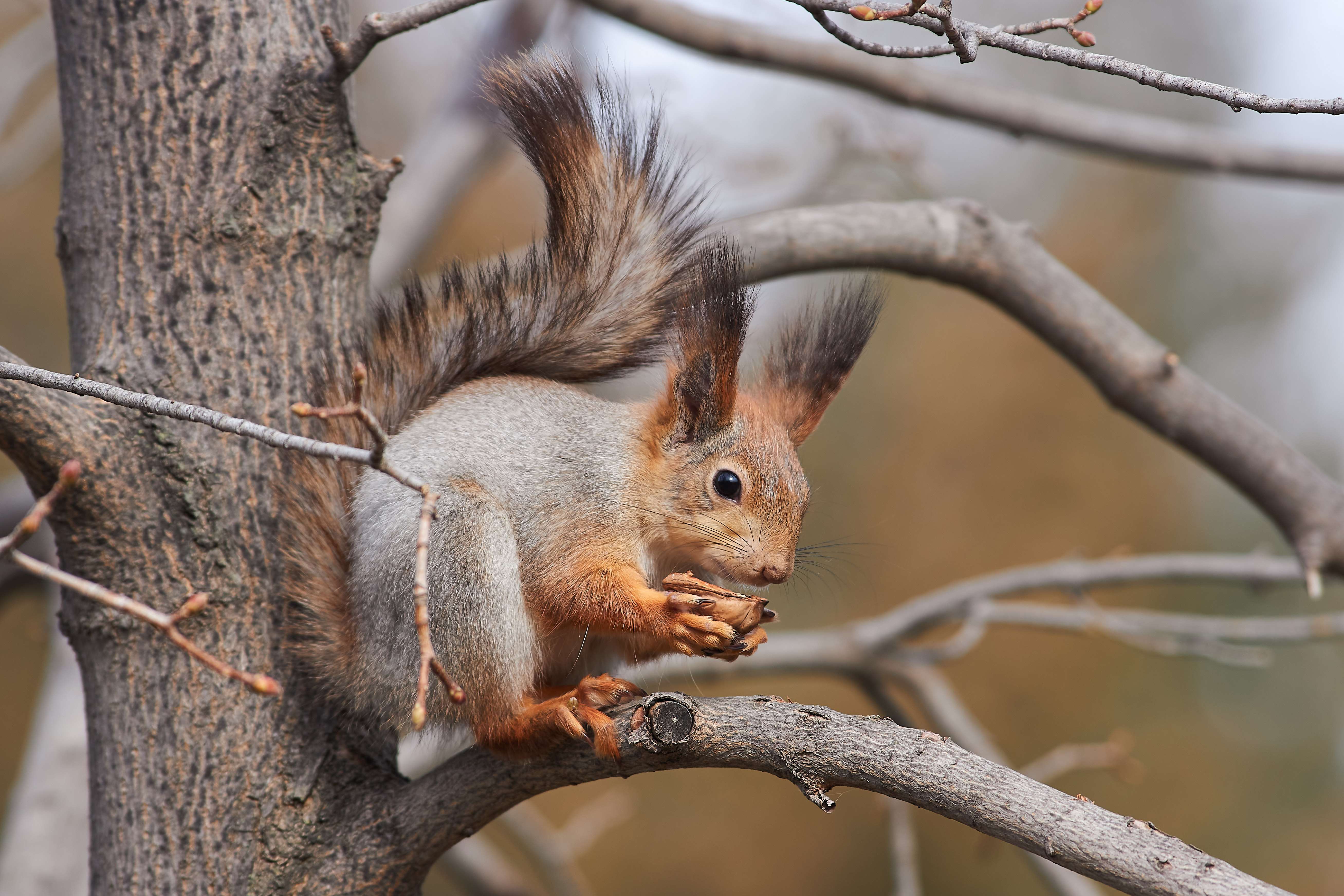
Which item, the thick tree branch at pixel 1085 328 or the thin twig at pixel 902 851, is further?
the thin twig at pixel 902 851

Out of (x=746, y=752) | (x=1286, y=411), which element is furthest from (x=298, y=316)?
(x=1286, y=411)

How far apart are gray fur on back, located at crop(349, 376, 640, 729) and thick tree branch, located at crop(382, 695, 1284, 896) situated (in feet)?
0.33

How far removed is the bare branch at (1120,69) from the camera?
2.52ft

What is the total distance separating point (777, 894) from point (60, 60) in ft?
14.6

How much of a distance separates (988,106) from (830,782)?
1.61 m

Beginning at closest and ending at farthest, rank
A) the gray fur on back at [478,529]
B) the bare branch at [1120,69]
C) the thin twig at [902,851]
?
the bare branch at [1120,69]
the gray fur on back at [478,529]
the thin twig at [902,851]

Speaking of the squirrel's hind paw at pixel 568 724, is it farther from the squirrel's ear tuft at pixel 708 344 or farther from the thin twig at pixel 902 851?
the thin twig at pixel 902 851

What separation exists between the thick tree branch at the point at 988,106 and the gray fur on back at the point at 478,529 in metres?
1.01

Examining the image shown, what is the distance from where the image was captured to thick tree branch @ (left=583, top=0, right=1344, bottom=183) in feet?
6.63

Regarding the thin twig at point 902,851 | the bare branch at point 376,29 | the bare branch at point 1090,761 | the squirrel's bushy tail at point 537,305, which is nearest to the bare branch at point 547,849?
the thin twig at point 902,851

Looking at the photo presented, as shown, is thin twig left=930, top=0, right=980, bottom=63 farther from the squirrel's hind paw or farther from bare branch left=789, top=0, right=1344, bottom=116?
the squirrel's hind paw

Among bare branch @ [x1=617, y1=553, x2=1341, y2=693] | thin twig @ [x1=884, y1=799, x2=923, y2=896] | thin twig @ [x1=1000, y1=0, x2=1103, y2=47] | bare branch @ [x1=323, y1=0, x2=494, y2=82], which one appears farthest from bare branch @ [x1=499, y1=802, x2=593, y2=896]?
thin twig @ [x1=1000, y1=0, x2=1103, y2=47]

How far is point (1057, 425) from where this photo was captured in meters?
5.12

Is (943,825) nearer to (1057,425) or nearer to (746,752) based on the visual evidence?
(1057,425)
